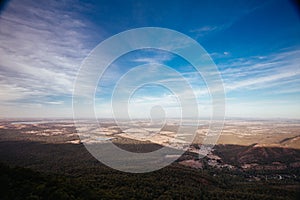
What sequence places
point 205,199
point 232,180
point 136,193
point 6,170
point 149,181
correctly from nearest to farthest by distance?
point 6,170
point 136,193
point 205,199
point 149,181
point 232,180

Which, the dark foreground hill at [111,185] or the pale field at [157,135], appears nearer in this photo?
the dark foreground hill at [111,185]

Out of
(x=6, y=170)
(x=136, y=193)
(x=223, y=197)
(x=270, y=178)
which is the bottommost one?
(x=270, y=178)

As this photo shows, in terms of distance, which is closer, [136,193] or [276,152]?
[136,193]

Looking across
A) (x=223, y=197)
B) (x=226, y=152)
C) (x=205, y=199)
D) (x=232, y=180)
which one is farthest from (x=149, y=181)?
(x=226, y=152)

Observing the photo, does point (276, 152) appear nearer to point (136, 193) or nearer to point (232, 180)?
point (232, 180)

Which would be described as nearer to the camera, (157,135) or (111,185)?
(111,185)

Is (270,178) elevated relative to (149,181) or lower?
lower

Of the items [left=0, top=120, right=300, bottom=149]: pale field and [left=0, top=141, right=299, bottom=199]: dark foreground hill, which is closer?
[left=0, top=141, right=299, bottom=199]: dark foreground hill

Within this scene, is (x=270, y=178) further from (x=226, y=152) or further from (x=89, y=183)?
(x=89, y=183)

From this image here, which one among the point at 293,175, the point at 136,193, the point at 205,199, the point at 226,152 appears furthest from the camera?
the point at 226,152
